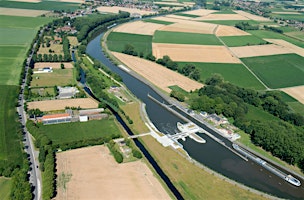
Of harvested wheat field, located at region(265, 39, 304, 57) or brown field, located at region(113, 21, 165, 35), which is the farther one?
brown field, located at region(113, 21, 165, 35)

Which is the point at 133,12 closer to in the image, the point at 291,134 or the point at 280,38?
the point at 280,38

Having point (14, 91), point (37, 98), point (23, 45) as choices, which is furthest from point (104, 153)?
point (23, 45)

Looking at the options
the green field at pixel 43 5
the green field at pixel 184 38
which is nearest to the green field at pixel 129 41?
the green field at pixel 184 38

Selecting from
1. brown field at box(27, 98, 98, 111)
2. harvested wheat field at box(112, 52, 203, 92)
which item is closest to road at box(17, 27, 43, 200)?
brown field at box(27, 98, 98, 111)

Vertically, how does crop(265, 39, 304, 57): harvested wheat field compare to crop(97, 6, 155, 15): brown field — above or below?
below

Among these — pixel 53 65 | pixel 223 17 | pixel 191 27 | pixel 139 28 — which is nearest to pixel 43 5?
pixel 139 28

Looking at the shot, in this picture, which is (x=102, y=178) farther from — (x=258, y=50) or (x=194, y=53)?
(x=258, y=50)

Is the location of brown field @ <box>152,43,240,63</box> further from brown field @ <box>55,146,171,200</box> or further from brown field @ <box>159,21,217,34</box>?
brown field @ <box>55,146,171,200</box>

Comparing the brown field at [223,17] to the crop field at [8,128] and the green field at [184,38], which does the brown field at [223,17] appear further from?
the crop field at [8,128]
